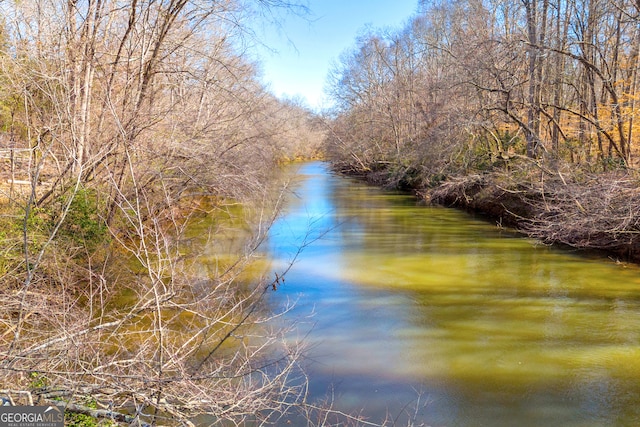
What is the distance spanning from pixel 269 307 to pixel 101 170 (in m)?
3.57

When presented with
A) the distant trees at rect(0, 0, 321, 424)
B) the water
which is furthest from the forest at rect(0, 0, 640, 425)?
the water

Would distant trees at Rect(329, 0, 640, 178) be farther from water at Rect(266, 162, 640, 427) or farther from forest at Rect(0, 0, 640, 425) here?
water at Rect(266, 162, 640, 427)

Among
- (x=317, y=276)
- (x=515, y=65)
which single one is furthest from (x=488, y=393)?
(x=515, y=65)

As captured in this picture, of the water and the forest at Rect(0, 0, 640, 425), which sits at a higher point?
the forest at Rect(0, 0, 640, 425)

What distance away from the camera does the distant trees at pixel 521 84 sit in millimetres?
11672

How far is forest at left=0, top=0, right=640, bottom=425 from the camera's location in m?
3.35

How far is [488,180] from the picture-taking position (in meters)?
13.5

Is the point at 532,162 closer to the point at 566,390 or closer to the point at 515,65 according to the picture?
the point at 515,65

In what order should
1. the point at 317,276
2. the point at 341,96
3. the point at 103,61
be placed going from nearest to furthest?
the point at 103,61
the point at 317,276
the point at 341,96

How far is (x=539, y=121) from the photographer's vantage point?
13750 millimetres

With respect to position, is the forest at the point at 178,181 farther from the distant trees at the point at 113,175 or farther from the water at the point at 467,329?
the water at the point at 467,329

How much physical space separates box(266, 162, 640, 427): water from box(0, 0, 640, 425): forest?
693 millimetres

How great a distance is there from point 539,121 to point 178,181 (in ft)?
36.1

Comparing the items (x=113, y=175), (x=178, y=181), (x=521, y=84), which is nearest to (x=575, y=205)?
(x=521, y=84)
